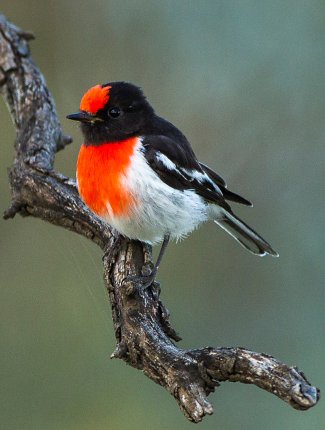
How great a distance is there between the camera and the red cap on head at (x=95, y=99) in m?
3.07

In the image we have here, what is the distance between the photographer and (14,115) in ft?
13.1

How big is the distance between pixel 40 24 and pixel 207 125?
6.56 ft

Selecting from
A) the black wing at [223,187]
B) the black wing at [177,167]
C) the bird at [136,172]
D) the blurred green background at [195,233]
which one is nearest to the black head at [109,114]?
the bird at [136,172]

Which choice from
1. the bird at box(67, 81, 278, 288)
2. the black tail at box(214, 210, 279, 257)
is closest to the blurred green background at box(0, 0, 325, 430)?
the black tail at box(214, 210, 279, 257)

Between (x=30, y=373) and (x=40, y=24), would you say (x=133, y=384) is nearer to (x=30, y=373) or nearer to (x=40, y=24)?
(x=30, y=373)

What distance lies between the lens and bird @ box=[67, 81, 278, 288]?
293cm

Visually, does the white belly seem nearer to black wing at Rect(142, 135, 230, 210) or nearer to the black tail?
black wing at Rect(142, 135, 230, 210)

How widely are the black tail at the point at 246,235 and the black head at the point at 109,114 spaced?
3.13 feet

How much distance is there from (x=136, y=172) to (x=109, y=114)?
448mm

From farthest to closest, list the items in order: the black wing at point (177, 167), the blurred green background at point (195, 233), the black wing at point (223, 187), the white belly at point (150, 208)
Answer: the blurred green background at point (195, 233), the black wing at point (223, 187), the black wing at point (177, 167), the white belly at point (150, 208)

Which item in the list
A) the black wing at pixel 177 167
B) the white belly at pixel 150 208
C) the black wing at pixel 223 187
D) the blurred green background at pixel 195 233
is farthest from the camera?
the blurred green background at pixel 195 233

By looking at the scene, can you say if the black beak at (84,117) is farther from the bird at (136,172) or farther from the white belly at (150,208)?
the white belly at (150,208)

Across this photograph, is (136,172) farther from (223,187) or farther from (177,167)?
(223,187)

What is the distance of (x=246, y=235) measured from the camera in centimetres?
376
